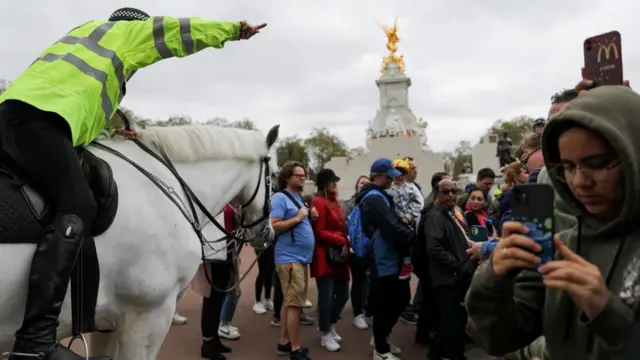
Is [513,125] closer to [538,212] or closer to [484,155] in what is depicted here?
[484,155]

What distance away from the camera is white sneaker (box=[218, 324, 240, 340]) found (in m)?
5.90

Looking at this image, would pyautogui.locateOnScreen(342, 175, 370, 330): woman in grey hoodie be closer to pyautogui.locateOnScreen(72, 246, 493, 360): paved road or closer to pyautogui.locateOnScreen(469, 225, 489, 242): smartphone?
pyautogui.locateOnScreen(72, 246, 493, 360): paved road

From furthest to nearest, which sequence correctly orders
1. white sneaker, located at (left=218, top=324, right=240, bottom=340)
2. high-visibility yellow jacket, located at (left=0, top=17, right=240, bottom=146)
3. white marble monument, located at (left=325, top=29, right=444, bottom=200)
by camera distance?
1. white marble monument, located at (left=325, top=29, right=444, bottom=200)
2. white sneaker, located at (left=218, top=324, right=240, bottom=340)
3. high-visibility yellow jacket, located at (left=0, top=17, right=240, bottom=146)

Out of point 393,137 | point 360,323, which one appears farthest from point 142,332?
point 393,137

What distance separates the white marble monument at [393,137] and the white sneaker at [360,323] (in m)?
23.7

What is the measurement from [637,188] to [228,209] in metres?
5.09

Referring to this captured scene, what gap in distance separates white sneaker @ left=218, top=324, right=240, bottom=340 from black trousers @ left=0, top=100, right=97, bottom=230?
12.7ft

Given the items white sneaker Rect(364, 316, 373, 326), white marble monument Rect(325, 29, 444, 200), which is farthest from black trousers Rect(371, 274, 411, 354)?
white marble monument Rect(325, 29, 444, 200)

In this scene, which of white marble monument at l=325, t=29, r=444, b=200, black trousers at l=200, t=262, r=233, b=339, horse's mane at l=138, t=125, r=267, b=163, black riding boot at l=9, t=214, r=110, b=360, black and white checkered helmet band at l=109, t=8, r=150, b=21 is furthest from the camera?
white marble monument at l=325, t=29, r=444, b=200

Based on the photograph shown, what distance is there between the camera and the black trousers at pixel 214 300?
516 centimetres

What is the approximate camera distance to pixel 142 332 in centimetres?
280

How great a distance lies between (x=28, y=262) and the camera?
2.30m

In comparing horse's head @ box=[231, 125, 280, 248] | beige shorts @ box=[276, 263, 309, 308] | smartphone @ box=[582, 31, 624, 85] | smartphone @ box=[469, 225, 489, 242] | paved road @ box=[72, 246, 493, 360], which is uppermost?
smartphone @ box=[582, 31, 624, 85]

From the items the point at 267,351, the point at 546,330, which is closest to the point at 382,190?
the point at 267,351
